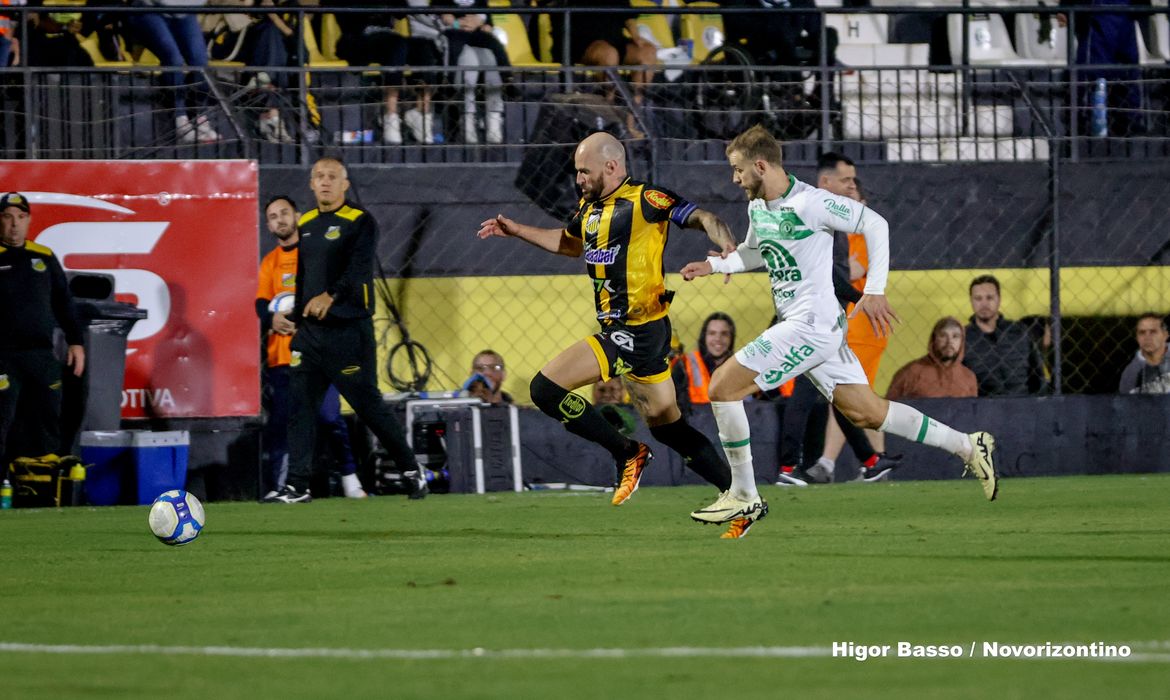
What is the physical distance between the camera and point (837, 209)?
356 inches

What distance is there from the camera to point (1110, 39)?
1686cm

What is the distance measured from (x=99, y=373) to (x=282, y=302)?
4.76 ft

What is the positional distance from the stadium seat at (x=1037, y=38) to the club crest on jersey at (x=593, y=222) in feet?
30.9

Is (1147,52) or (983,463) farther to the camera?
(1147,52)

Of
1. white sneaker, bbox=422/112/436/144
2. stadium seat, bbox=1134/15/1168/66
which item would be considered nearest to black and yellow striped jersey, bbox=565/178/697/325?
white sneaker, bbox=422/112/436/144

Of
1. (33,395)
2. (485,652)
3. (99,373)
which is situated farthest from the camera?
(99,373)

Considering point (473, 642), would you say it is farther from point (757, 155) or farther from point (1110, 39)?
point (1110, 39)

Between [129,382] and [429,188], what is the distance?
304cm

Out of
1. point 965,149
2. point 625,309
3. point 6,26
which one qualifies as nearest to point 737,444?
point 625,309

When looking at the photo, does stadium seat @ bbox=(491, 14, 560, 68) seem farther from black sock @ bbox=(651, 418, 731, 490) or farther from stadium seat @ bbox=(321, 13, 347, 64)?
black sock @ bbox=(651, 418, 731, 490)

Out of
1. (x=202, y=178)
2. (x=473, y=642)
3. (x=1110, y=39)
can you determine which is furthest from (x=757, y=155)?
(x=1110, y=39)

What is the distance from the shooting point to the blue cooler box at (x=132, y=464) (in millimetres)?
12914

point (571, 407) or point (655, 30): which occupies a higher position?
point (655, 30)

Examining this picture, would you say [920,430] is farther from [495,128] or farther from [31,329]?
[495,128]
